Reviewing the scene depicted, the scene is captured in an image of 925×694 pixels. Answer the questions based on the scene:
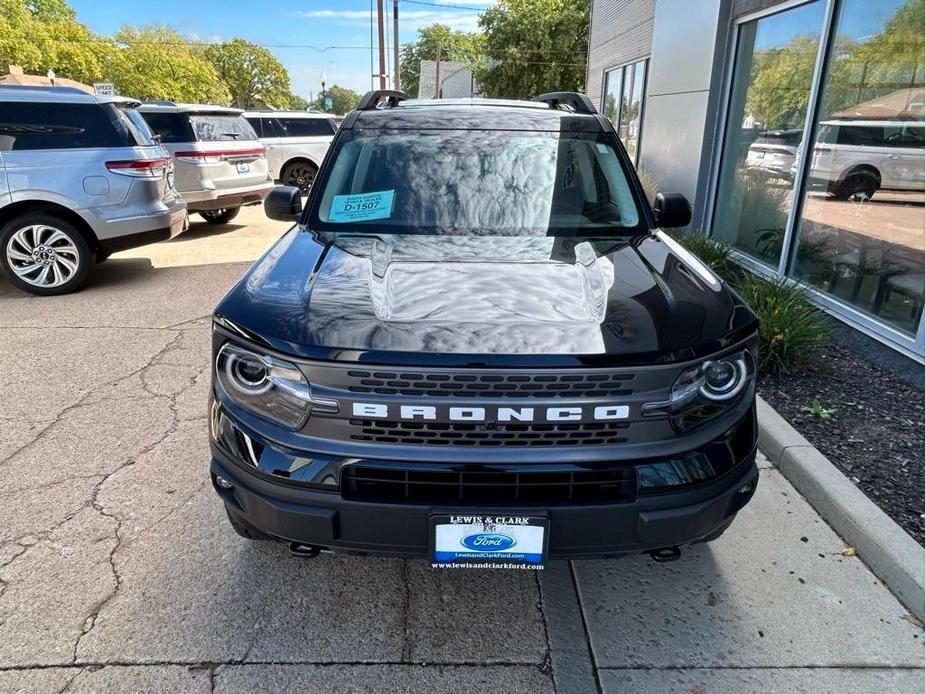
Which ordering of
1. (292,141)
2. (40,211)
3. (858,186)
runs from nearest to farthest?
(858,186), (40,211), (292,141)

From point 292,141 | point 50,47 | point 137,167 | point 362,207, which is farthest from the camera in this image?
point 50,47

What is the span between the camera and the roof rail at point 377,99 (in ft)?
12.1

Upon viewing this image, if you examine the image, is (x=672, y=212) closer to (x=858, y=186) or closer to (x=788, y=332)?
(x=788, y=332)

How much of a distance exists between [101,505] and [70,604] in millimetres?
708

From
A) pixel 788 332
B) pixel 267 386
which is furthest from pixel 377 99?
pixel 788 332

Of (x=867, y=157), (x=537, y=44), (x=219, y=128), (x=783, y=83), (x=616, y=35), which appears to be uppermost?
(x=537, y=44)

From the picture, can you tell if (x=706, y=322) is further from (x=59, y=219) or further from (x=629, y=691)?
(x=59, y=219)

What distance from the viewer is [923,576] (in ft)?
Answer: 8.08

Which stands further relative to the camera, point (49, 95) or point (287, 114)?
point (287, 114)

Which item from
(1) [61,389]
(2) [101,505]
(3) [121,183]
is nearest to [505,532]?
(2) [101,505]

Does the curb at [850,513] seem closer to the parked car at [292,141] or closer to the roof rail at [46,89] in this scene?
the roof rail at [46,89]

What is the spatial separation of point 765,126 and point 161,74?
2314 inches

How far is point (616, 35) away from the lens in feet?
46.4

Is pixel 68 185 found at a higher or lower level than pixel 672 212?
lower
